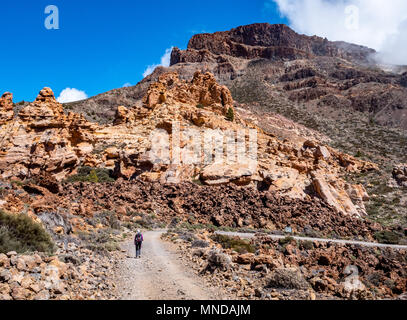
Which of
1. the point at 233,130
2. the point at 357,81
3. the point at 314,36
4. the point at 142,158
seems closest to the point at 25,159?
the point at 142,158

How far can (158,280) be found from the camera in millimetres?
7445

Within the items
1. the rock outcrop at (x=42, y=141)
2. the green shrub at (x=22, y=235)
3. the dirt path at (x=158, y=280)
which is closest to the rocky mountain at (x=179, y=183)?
the rock outcrop at (x=42, y=141)

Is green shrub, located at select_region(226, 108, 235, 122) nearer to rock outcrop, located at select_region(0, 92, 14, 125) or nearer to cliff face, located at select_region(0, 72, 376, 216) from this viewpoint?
cliff face, located at select_region(0, 72, 376, 216)

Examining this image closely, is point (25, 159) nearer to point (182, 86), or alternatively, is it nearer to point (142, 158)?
point (142, 158)

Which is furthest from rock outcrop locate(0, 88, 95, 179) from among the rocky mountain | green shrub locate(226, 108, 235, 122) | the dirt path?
green shrub locate(226, 108, 235, 122)

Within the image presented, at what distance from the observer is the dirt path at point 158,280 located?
6.32m

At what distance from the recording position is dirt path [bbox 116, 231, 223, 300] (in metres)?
6.32

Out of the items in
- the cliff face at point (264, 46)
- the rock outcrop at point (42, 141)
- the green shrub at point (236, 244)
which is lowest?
the green shrub at point (236, 244)

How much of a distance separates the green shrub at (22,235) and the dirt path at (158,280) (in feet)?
6.91

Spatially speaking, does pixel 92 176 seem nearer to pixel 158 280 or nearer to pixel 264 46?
pixel 158 280

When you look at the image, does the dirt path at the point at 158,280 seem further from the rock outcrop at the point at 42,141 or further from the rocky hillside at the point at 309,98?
the rocky hillside at the point at 309,98

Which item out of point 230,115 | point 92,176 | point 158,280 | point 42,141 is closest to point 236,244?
point 158,280

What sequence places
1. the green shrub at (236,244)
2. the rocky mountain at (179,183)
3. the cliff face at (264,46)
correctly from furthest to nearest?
1. the cliff face at (264,46)
2. the green shrub at (236,244)
3. the rocky mountain at (179,183)
